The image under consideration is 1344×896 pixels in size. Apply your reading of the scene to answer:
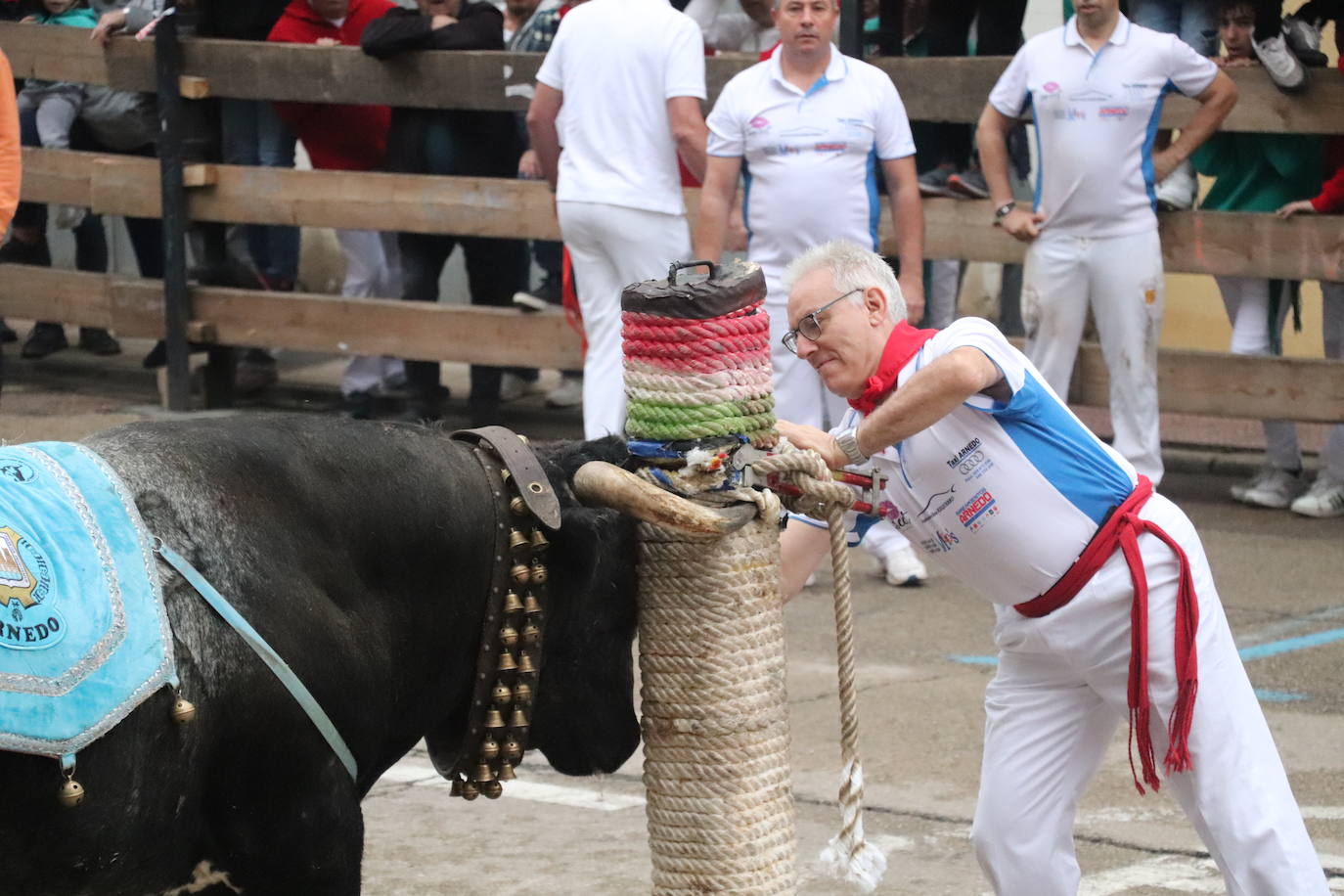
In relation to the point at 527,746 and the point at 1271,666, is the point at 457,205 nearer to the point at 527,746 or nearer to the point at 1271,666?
the point at 1271,666

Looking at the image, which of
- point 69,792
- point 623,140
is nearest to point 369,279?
point 623,140

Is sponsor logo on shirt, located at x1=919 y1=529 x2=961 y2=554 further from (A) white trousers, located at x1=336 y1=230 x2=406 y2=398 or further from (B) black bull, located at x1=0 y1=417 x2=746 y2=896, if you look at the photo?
(A) white trousers, located at x1=336 y1=230 x2=406 y2=398

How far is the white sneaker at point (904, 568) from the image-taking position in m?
7.41

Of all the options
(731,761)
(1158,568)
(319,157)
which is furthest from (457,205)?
(731,761)

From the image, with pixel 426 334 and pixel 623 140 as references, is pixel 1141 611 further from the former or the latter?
pixel 426 334

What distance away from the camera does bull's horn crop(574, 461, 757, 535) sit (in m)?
2.86

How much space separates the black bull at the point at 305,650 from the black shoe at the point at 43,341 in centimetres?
996

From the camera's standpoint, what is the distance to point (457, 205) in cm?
948

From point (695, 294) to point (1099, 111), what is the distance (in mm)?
5352

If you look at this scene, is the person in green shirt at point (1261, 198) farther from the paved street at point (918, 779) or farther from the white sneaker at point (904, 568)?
the white sneaker at point (904, 568)

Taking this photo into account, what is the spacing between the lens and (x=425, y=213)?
9570 millimetres

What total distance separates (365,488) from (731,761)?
2.32 ft

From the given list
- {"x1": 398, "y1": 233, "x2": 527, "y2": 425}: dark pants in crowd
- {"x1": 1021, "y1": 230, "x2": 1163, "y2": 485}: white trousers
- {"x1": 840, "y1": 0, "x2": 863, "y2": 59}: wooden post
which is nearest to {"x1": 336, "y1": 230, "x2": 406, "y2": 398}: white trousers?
{"x1": 398, "y1": 233, "x2": 527, "y2": 425}: dark pants in crowd

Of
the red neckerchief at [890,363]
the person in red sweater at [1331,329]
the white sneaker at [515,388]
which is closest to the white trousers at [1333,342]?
the person in red sweater at [1331,329]
